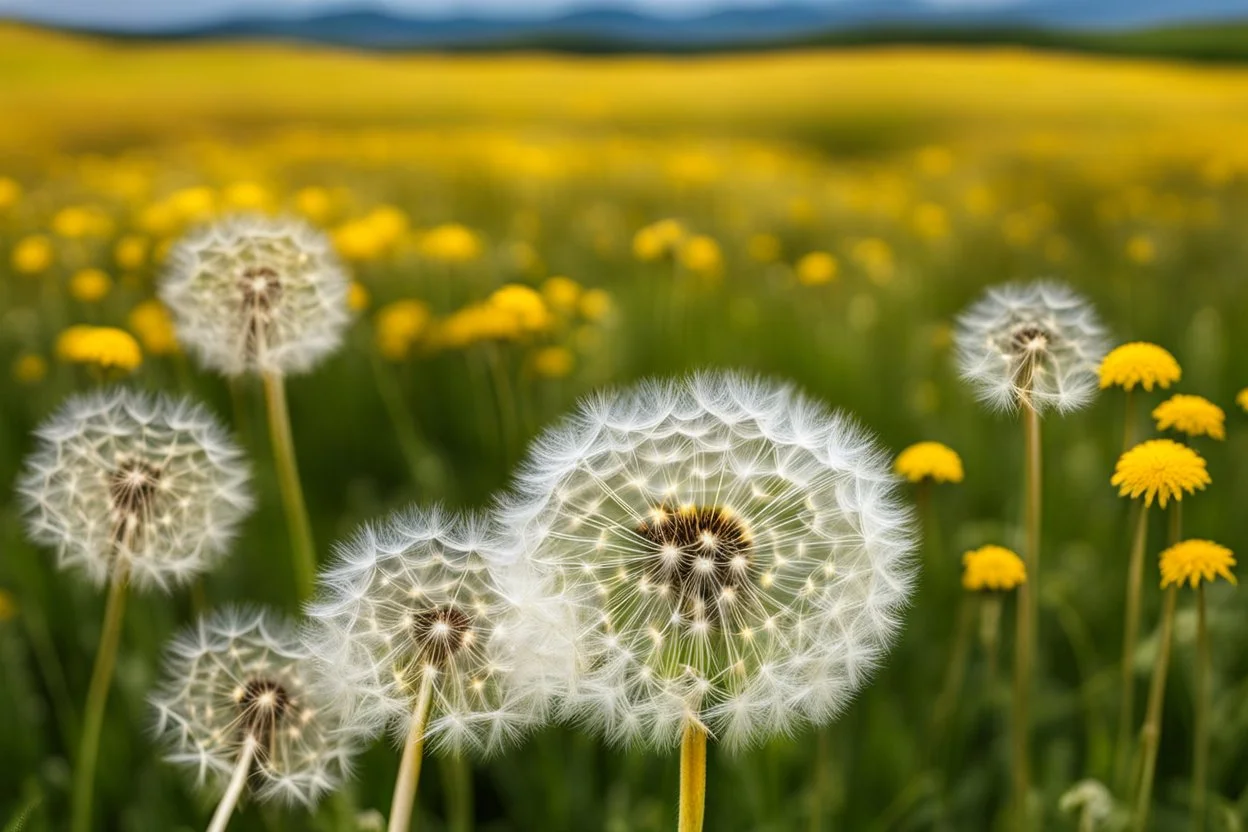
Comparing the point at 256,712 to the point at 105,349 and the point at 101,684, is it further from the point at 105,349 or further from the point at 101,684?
the point at 105,349

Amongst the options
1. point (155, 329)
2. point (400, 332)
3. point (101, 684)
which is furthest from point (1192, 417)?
point (155, 329)

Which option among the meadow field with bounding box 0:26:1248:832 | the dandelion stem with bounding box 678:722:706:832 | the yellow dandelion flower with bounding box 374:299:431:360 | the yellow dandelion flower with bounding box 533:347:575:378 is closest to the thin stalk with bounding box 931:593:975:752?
the meadow field with bounding box 0:26:1248:832

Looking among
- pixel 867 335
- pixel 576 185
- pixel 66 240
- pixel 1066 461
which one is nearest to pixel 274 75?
pixel 576 185

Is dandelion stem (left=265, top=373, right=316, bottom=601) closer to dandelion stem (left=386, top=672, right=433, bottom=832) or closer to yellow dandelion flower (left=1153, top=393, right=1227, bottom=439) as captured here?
dandelion stem (left=386, top=672, right=433, bottom=832)

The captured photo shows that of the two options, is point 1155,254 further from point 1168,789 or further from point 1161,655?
point 1161,655

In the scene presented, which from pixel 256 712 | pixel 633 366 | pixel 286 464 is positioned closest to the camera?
pixel 256 712

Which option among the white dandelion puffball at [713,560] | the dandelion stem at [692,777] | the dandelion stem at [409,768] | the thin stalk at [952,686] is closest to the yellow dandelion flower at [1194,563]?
the thin stalk at [952,686]
